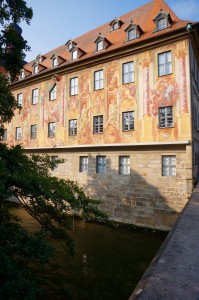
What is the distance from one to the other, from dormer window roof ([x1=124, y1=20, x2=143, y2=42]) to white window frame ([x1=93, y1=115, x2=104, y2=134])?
5441 millimetres

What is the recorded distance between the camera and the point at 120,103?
14547 mm

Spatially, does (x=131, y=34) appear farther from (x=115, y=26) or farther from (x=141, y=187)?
(x=141, y=187)

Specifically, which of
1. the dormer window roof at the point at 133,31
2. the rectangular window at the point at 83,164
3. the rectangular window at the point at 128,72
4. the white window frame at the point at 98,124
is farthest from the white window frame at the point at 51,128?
the dormer window roof at the point at 133,31

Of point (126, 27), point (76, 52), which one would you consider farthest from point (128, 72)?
point (76, 52)

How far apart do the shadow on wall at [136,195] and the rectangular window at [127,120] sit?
246 cm

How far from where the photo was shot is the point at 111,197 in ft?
46.8

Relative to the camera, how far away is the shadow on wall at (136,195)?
1230 cm

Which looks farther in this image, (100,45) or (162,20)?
(100,45)

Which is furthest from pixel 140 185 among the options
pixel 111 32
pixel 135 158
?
pixel 111 32

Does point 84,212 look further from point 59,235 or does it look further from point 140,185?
point 140,185

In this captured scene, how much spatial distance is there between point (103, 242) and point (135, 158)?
201 inches

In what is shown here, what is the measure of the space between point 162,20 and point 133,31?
1.90 m

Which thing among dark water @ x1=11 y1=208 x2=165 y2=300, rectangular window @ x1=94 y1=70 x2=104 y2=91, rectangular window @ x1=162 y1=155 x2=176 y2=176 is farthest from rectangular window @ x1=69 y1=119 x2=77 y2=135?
dark water @ x1=11 y1=208 x2=165 y2=300

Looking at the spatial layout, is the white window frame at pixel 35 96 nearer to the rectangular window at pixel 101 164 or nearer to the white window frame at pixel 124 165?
the rectangular window at pixel 101 164
